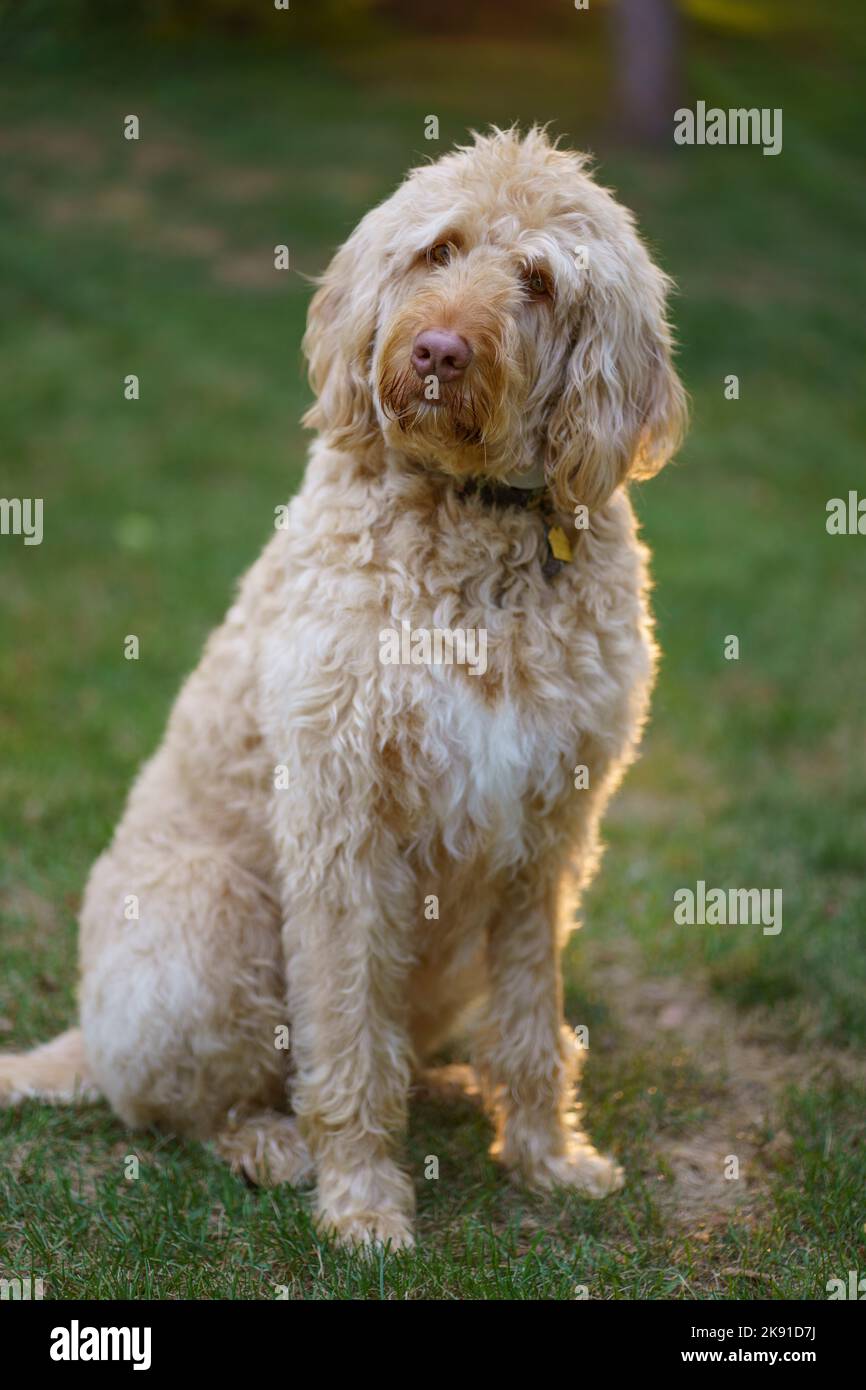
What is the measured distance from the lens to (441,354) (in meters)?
2.78

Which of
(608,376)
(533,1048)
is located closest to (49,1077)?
(533,1048)

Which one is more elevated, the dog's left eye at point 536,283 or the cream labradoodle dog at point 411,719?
the dog's left eye at point 536,283

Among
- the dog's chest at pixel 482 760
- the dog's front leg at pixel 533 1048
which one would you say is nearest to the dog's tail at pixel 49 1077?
the dog's front leg at pixel 533 1048

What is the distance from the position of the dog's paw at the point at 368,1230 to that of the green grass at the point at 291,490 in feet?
0.16

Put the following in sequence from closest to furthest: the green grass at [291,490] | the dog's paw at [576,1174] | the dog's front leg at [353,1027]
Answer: the dog's front leg at [353,1027]
the green grass at [291,490]
the dog's paw at [576,1174]

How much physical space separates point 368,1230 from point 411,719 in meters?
1.14

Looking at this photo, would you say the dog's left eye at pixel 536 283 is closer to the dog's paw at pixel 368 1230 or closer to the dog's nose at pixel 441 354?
the dog's nose at pixel 441 354

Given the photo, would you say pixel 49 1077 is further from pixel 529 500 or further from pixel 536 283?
pixel 536 283

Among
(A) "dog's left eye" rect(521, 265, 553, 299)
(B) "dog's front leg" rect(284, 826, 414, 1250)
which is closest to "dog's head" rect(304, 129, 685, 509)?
(A) "dog's left eye" rect(521, 265, 553, 299)

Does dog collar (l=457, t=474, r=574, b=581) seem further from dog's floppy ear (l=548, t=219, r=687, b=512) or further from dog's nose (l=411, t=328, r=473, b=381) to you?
dog's nose (l=411, t=328, r=473, b=381)

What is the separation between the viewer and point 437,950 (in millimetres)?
3432

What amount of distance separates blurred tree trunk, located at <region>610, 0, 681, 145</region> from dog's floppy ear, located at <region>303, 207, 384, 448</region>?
34.4 ft

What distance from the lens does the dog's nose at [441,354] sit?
9.11 feet

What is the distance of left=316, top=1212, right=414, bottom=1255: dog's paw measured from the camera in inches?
123
